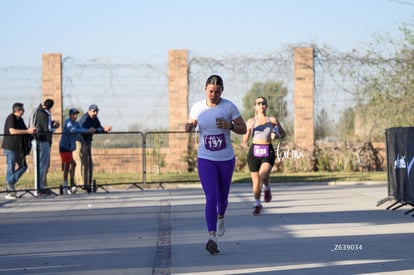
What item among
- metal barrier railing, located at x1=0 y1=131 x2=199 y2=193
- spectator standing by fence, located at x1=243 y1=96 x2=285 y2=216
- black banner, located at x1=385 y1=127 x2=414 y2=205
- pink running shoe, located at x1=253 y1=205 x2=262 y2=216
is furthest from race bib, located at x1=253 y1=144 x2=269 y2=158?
metal barrier railing, located at x1=0 y1=131 x2=199 y2=193

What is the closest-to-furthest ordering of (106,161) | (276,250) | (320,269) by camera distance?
(320,269) < (276,250) < (106,161)

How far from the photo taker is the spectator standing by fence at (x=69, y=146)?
20359mm

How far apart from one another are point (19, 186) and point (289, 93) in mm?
9418

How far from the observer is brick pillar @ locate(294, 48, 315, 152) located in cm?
2762

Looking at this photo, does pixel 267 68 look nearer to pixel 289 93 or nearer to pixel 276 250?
pixel 289 93

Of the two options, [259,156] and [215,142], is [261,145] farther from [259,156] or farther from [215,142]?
[215,142]

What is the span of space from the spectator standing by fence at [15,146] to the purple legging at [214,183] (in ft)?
30.9

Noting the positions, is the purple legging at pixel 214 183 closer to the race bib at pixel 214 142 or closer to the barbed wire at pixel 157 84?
the race bib at pixel 214 142

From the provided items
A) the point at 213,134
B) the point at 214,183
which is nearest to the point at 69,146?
the point at 213,134

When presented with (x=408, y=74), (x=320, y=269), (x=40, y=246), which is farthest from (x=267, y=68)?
(x=320, y=269)

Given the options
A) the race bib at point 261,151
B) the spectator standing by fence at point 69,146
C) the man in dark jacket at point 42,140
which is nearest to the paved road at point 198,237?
the race bib at point 261,151

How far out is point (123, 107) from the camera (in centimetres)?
2852

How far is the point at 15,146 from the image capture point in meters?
19.3

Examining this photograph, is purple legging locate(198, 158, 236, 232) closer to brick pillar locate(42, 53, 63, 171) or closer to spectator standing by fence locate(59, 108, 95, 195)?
spectator standing by fence locate(59, 108, 95, 195)
